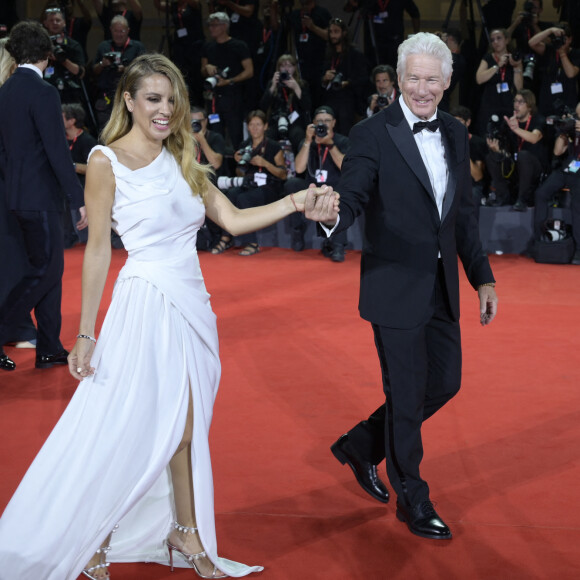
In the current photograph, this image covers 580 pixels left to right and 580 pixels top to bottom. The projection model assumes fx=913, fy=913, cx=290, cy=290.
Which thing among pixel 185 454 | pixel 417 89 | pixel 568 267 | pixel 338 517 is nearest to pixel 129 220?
pixel 185 454

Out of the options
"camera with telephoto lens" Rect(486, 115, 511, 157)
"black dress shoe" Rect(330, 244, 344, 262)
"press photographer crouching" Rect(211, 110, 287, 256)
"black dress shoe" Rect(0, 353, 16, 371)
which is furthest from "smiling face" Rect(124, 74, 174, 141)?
"camera with telephoto lens" Rect(486, 115, 511, 157)

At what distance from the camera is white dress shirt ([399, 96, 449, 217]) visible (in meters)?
2.96

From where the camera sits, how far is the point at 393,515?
3.18m

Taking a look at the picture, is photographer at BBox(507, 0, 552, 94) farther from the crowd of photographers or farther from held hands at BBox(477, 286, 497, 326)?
held hands at BBox(477, 286, 497, 326)

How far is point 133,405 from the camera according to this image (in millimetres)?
2590

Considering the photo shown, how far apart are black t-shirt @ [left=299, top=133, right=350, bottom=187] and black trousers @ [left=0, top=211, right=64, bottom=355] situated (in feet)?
12.7

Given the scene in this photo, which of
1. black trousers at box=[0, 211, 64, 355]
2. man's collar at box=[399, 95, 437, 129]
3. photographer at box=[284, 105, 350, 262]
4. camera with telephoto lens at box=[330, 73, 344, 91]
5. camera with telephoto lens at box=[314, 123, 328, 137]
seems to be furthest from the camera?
camera with telephoto lens at box=[330, 73, 344, 91]

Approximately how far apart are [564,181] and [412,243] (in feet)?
18.9

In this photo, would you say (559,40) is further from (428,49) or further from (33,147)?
(428,49)

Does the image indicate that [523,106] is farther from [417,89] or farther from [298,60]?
[417,89]

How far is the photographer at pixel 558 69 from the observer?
9047 mm

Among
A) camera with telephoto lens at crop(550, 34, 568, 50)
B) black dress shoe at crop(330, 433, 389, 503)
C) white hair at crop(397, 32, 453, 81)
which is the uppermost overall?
white hair at crop(397, 32, 453, 81)

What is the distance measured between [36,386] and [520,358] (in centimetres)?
264

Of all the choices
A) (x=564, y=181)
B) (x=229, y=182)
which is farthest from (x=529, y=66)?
(x=229, y=182)
